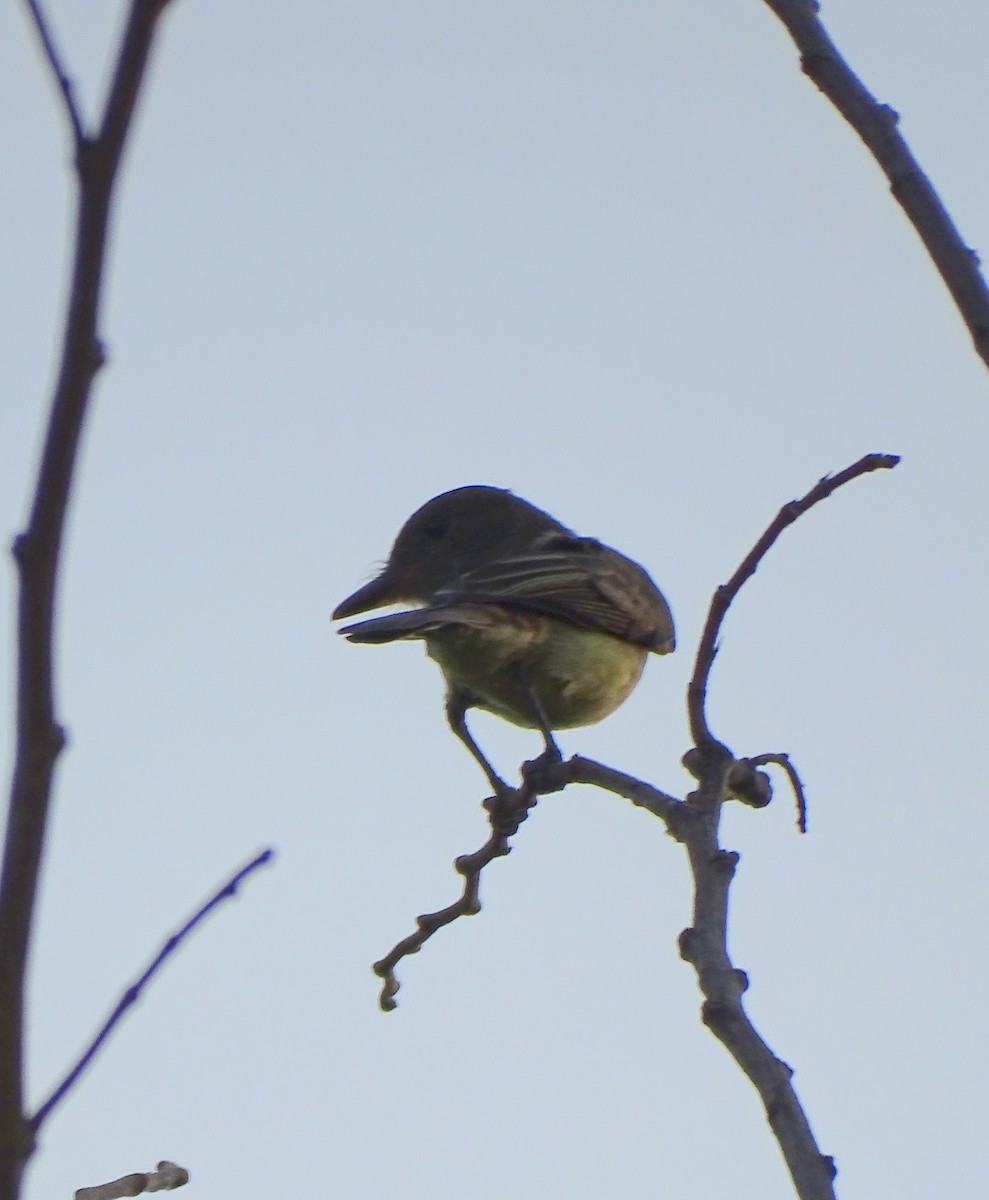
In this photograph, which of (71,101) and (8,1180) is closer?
(8,1180)

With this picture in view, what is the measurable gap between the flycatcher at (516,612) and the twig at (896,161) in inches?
126

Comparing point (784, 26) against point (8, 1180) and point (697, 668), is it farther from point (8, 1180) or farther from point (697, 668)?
point (8, 1180)

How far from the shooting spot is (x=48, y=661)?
126 centimetres

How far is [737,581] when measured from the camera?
9.86 feet

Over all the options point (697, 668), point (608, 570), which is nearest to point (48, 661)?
point (697, 668)

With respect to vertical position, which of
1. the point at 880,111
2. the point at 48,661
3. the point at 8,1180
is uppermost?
the point at 880,111

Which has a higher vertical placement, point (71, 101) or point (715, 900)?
point (71, 101)

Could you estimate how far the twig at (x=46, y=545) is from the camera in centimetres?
119

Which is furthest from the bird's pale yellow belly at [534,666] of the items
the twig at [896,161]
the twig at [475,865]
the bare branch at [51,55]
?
the bare branch at [51,55]

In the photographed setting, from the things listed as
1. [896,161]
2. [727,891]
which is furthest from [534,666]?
[896,161]

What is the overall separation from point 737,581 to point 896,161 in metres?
0.98

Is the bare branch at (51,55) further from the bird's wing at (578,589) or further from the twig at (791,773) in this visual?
the bird's wing at (578,589)

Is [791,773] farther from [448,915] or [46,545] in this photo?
[46,545]

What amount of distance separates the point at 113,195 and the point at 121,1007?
83 cm
